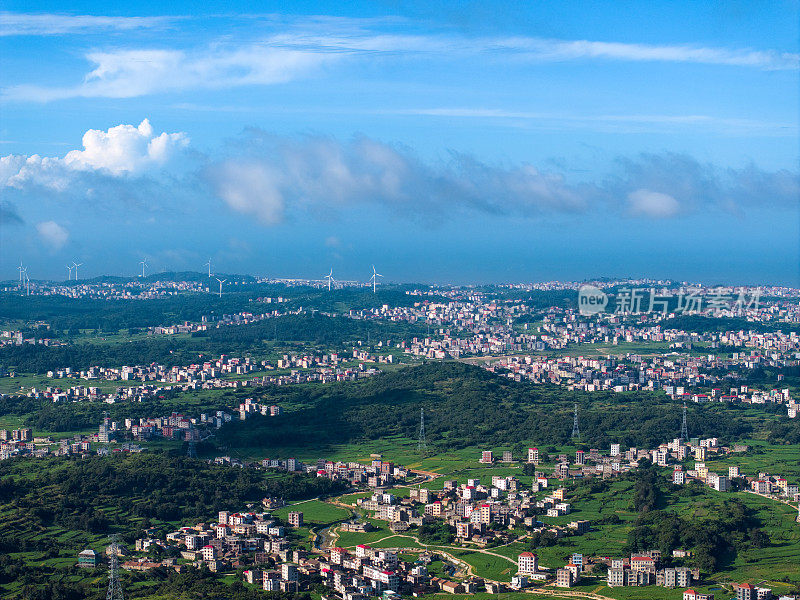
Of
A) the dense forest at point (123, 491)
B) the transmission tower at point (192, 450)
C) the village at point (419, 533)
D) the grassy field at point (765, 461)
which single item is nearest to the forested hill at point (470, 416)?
the transmission tower at point (192, 450)

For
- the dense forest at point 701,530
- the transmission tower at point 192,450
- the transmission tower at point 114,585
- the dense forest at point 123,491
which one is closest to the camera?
the transmission tower at point 114,585

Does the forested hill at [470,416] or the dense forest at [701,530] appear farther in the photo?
the forested hill at [470,416]

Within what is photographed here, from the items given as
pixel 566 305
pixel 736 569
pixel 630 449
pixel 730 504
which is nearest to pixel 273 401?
pixel 630 449

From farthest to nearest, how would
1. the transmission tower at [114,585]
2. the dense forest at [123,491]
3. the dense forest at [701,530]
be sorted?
the dense forest at [123,491]
the dense forest at [701,530]
the transmission tower at [114,585]

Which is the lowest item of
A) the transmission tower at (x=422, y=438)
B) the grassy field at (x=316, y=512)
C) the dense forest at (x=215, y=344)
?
the grassy field at (x=316, y=512)

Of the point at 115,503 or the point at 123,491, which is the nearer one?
the point at 115,503

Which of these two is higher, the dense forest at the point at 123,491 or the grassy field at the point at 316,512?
the dense forest at the point at 123,491

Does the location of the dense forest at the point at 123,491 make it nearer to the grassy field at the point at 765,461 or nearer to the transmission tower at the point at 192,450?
the transmission tower at the point at 192,450

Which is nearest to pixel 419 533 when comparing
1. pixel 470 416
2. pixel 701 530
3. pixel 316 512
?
pixel 316 512

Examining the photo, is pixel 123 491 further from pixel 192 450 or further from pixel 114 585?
pixel 114 585

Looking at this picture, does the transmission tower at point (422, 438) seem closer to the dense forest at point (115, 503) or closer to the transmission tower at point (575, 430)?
the transmission tower at point (575, 430)
